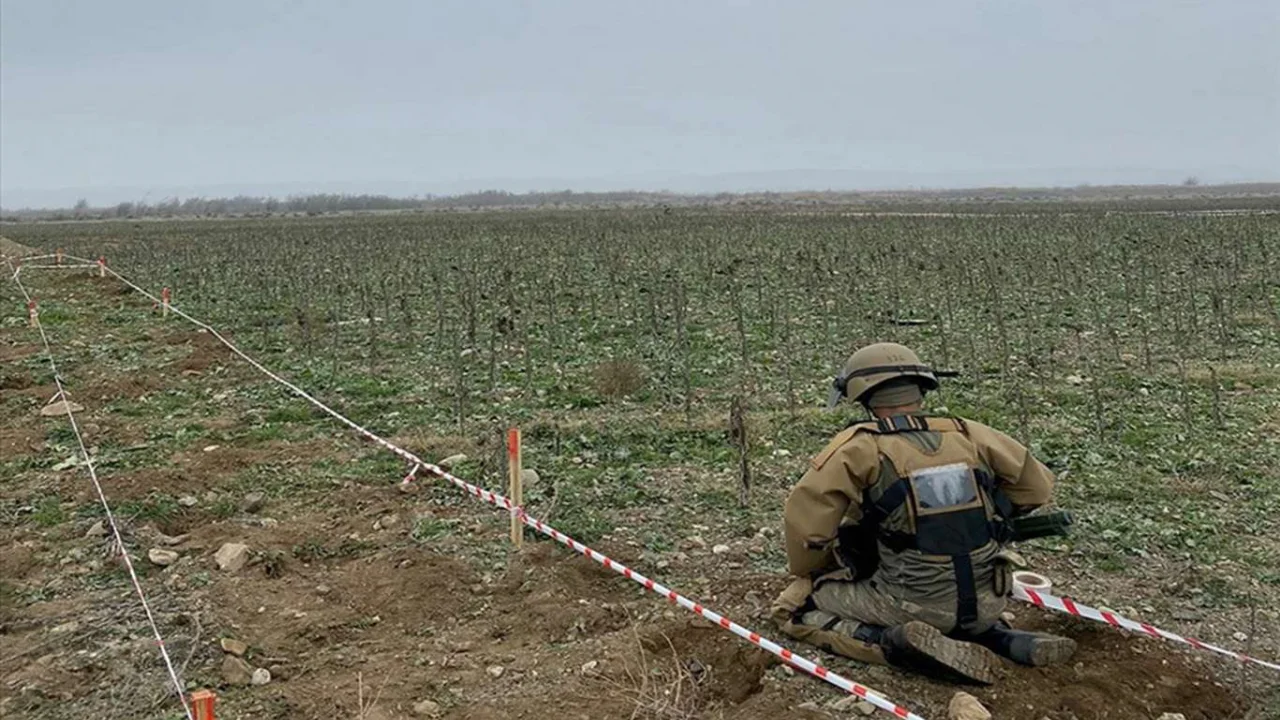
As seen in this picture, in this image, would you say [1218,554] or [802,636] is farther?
[1218,554]

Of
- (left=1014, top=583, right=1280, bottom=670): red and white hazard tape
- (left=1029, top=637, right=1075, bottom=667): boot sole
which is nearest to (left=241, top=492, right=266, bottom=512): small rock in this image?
(left=1014, top=583, right=1280, bottom=670): red and white hazard tape

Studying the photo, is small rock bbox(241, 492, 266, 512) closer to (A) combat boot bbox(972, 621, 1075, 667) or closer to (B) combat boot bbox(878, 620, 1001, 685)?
(B) combat boot bbox(878, 620, 1001, 685)

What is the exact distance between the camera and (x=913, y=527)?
14.2 ft

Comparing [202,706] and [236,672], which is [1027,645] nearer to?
[202,706]

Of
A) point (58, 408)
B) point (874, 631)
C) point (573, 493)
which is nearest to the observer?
point (874, 631)

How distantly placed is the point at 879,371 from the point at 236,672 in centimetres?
338

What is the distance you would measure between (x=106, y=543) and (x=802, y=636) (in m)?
4.58

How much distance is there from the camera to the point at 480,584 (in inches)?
228

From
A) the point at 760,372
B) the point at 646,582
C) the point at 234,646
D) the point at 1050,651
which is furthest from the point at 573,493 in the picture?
the point at 760,372

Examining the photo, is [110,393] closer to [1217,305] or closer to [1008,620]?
[1008,620]

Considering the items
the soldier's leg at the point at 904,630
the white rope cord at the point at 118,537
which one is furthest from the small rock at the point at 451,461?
the soldier's leg at the point at 904,630

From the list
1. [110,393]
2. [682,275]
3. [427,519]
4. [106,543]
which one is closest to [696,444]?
[427,519]

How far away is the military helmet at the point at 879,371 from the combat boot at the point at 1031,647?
1.21 metres

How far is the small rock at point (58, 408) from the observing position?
9.93 metres
